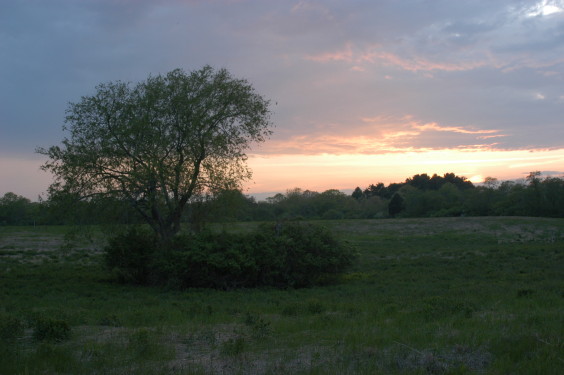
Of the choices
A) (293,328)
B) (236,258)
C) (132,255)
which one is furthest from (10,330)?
(132,255)

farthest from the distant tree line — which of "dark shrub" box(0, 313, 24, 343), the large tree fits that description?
"dark shrub" box(0, 313, 24, 343)

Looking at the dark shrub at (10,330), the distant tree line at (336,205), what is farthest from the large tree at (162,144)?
the dark shrub at (10,330)

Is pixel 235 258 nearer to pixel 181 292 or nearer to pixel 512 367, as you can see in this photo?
pixel 181 292

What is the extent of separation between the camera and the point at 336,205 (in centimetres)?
9931

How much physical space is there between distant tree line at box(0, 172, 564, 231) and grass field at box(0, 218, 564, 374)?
2.97 m

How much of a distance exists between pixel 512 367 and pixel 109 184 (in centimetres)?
1598

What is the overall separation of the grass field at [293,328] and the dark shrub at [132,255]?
2.73ft

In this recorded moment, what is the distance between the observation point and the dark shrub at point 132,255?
63.1ft

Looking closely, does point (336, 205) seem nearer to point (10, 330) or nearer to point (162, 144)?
point (162, 144)

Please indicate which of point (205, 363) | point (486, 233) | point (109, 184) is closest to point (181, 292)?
point (109, 184)

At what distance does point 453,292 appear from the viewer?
14852 millimetres

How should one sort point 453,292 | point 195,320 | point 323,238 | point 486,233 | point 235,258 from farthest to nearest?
point 486,233
point 323,238
point 235,258
point 453,292
point 195,320

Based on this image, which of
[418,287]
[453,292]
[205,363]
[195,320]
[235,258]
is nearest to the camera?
[205,363]

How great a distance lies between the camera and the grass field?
6.19m
